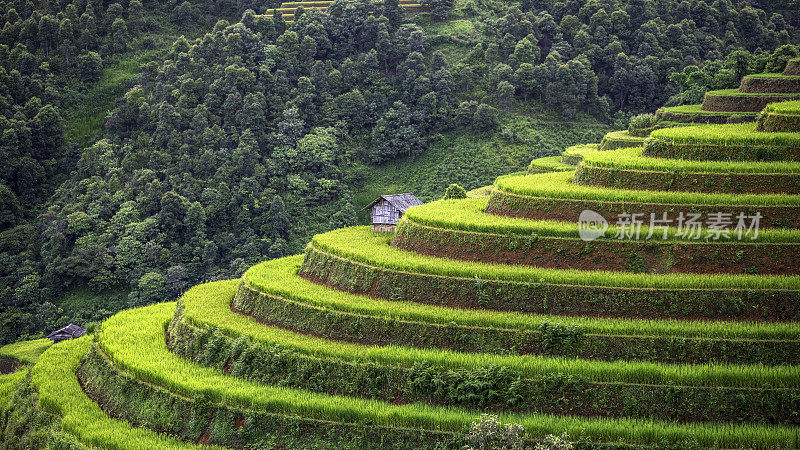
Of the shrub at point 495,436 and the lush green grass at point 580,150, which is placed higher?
the lush green grass at point 580,150

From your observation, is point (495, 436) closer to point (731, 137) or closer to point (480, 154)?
point (731, 137)

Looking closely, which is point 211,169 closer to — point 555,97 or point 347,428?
point 555,97

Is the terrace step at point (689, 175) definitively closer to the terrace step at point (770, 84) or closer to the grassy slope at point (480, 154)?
the terrace step at point (770, 84)

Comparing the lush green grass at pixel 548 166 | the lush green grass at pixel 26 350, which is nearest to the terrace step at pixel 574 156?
the lush green grass at pixel 548 166

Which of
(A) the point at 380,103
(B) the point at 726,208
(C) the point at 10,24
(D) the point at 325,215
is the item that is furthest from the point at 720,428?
(C) the point at 10,24

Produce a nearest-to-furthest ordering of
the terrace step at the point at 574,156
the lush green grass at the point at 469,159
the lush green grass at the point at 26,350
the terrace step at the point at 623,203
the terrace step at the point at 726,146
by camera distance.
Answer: the terrace step at the point at 623,203, the terrace step at the point at 726,146, the lush green grass at the point at 26,350, the terrace step at the point at 574,156, the lush green grass at the point at 469,159

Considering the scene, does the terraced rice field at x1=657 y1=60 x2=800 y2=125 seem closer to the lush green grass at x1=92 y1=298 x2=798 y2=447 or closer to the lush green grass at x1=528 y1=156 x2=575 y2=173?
the lush green grass at x1=528 y1=156 x2=575 y2=173
